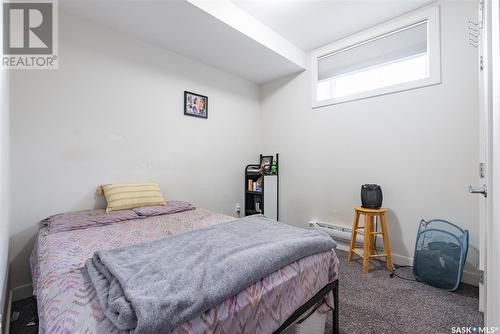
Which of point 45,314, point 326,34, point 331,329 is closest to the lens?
point 45,314

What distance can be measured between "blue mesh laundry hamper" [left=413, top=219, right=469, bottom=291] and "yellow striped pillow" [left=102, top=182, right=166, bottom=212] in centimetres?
260

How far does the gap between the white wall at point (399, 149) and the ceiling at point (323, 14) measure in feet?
1.73

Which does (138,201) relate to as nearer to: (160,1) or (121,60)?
(121,60)

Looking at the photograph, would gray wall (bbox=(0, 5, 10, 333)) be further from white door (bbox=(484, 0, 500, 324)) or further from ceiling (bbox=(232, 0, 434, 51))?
white door (bbox=(484, 0, 500, 324))

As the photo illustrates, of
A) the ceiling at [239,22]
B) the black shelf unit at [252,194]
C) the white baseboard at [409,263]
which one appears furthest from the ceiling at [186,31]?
the white baseboard at [409,263]

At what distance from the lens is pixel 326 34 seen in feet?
9.28

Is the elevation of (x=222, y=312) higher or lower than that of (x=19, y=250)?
higher

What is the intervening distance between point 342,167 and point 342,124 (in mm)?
562

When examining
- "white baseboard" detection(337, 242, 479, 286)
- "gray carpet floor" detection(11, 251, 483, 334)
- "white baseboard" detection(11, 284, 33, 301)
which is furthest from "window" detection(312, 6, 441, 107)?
"white baseboard" detection(11, 284, 33, 301)

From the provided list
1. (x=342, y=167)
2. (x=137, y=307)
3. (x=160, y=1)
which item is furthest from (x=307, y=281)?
(x=160, y=1)

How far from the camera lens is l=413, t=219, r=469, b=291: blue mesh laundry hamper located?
1.88m

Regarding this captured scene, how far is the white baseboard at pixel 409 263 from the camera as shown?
6.50 feet

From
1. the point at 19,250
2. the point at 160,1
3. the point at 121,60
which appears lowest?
the point at 19,250

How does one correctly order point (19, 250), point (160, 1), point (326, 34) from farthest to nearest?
point (326, 34), point (160, 1), point (19, 250)
